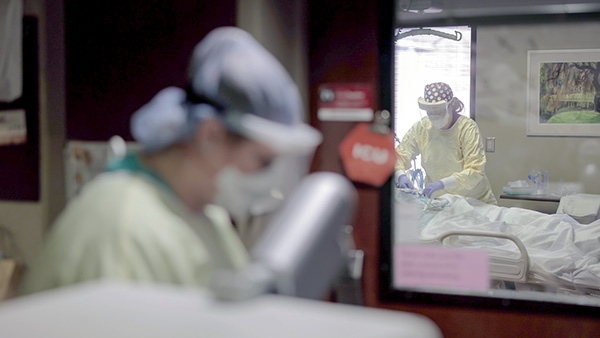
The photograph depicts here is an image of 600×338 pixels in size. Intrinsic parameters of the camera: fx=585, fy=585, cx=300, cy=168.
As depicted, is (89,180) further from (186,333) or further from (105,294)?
(186,333)

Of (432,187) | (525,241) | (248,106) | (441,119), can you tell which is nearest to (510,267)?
(525,241)

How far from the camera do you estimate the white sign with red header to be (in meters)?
1.42

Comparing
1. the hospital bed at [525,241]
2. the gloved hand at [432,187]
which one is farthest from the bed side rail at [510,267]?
the gloved hand at [432,187]

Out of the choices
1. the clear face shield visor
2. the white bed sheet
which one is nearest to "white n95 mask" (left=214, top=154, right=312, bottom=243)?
the clear face shield visor

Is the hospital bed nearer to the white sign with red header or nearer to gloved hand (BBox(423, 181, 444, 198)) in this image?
gloved hand (BBox(423, 181, 444, 198))

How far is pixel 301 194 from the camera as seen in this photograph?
0.86 metres

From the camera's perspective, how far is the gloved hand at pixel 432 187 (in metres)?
2.87

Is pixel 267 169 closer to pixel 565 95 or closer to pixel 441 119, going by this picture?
pixel 441 119

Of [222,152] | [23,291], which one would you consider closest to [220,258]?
[222,152]

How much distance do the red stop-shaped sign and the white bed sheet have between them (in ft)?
4.28

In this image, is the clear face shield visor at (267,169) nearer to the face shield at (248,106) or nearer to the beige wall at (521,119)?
the face shield at (248,106)

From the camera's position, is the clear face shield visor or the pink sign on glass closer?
the clear face shield visor

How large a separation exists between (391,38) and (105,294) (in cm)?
96

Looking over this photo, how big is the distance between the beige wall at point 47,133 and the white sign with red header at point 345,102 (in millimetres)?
672
